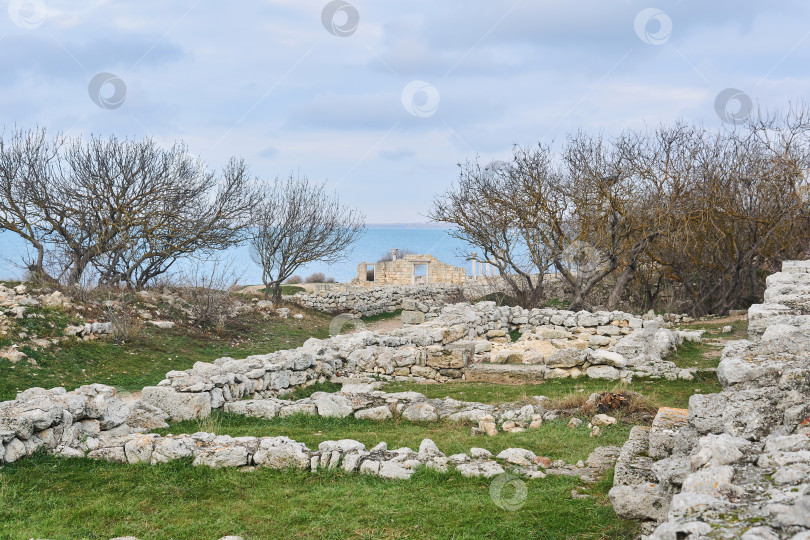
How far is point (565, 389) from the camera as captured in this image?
11.7 meters

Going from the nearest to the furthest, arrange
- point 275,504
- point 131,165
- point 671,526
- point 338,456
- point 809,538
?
point 809,538 → point 671,526 → point 275,504 → point 338,456 → point 131,165

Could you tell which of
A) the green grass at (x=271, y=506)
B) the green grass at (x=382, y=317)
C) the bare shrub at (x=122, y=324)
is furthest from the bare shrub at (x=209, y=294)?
the green grass at (x=271, y=506)

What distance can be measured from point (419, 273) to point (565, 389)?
31.4m

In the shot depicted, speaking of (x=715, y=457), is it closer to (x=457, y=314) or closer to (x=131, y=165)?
(x=457, y=314)

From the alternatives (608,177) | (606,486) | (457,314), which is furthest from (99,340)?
(608,177)

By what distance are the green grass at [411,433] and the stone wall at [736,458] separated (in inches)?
40.5

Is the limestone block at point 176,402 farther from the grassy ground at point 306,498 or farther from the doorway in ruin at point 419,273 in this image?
the doorway in ruin at point 419,273

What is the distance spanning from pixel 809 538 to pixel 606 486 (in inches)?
127

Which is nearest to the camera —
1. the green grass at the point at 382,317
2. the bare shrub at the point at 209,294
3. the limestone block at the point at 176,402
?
the limestone block at the point at 176,402

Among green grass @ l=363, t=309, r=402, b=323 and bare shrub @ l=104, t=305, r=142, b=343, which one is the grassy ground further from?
green grass @ l=363, t=309, r=402, b=323

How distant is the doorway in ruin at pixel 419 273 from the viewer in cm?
4175

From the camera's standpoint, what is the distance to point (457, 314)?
1914 centimetres

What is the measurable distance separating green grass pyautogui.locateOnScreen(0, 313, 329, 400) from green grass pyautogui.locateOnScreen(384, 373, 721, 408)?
6.10m

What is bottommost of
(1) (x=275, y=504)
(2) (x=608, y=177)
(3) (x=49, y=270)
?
(1) (x=275, y=504)
